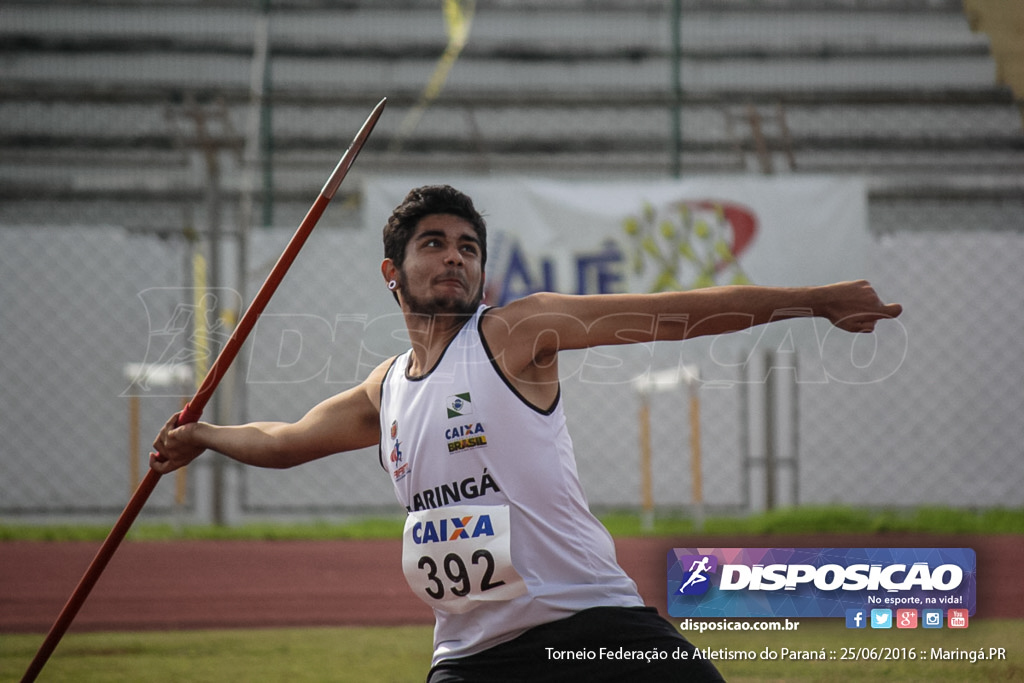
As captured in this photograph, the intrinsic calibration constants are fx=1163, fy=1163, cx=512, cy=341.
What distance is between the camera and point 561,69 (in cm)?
932

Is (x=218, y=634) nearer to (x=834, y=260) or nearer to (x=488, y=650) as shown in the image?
(x=488, y=650)

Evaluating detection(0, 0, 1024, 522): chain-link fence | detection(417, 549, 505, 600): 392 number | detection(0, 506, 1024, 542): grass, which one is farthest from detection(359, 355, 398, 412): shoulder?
detection(0, 506, 1024, 542): grass

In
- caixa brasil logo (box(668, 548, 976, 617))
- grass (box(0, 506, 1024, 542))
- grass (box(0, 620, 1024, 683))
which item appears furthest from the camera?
grass (box(0, 506, 1024, 542))

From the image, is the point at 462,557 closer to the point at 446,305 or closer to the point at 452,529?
the point at 452,529

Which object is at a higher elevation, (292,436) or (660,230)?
(660,230)

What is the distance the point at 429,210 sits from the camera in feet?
9.20

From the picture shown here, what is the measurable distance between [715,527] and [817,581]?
3.54 meters

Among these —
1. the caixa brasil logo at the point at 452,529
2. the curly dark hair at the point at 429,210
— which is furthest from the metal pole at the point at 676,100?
the caixa brasil logo at the point at 452,529

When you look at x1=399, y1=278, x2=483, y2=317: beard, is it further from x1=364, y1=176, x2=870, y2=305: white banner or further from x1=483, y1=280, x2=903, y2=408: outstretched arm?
x1=364, y1=176, x2=870, y2=305: white banner

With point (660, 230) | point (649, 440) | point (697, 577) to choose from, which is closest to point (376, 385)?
point (697, 577)

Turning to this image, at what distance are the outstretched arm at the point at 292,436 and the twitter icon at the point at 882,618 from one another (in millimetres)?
1490

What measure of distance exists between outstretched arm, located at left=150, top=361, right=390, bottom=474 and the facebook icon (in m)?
1.43

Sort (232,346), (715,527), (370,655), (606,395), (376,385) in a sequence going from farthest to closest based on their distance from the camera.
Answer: (606,395)
(715,527)
(370,655)
(232,346)
(376,385)

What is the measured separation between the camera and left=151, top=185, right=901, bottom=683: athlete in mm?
2488
